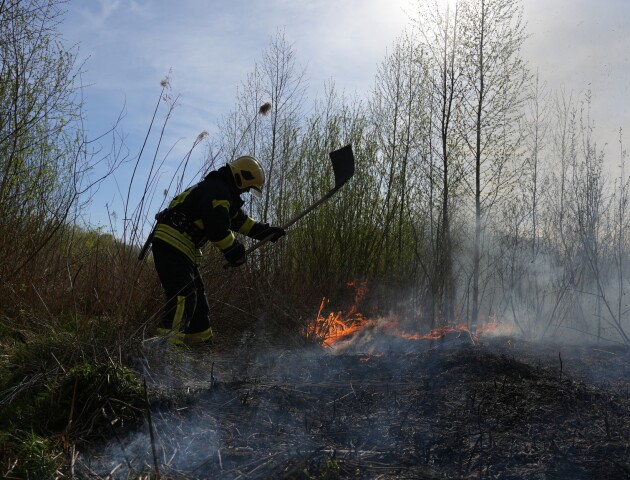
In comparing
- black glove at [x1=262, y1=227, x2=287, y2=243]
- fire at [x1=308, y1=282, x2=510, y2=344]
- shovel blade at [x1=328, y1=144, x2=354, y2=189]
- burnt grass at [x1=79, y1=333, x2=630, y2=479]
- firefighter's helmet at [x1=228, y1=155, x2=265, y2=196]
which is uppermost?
shovel blade at [x1=328, y1=144, x2=354, y2=189]

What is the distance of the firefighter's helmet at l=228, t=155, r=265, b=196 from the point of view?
5363 millimetres

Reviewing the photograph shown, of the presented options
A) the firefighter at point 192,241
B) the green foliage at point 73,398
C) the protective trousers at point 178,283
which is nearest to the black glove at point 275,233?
the firefighter at point 192,241

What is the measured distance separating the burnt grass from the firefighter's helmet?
1.93 metres

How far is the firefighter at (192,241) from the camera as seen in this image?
502cm

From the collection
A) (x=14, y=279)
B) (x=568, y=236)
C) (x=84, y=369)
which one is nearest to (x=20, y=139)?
(x=14, y=279)

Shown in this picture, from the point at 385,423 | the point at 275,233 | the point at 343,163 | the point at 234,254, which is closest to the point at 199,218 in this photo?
the point at 234,254

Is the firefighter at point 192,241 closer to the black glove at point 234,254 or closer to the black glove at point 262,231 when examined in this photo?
the black glove at point 234,254

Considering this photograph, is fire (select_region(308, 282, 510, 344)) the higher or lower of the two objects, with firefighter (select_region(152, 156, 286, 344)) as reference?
lower

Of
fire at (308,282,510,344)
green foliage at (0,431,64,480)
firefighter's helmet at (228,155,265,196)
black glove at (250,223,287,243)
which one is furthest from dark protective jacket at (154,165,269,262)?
green foliage at (0,431,64,480)

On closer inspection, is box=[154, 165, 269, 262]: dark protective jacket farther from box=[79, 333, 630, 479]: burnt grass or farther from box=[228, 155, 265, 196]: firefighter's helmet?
box=[79, 333, 630, 479]: burnt grass

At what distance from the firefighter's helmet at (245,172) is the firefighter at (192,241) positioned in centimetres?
1

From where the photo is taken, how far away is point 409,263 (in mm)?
10570

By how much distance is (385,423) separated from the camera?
306cm

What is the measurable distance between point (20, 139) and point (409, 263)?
23.5ft
